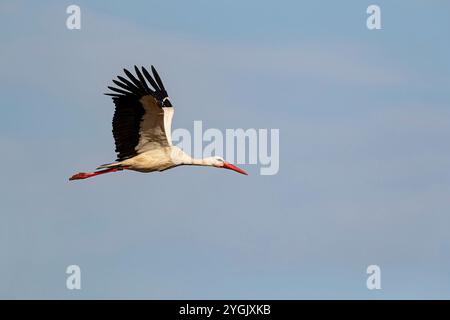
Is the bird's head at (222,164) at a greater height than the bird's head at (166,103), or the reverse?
the bird's head at (166,103)

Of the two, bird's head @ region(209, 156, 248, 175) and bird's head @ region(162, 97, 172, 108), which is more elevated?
bird's head @ region(162, 97, 172, 108)

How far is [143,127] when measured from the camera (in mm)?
25250

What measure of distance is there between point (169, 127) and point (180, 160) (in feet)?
2.91

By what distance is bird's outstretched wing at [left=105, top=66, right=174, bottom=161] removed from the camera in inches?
981

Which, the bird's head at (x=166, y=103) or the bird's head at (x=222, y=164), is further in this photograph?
the bird's head at (x=222, y=164)

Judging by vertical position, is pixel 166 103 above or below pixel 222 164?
above

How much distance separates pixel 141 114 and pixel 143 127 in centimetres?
33

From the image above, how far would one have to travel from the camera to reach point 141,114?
25047mm

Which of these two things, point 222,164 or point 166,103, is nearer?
point 166,103

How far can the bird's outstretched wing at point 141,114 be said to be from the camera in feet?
81.7

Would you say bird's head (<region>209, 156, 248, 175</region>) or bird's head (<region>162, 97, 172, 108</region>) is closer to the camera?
bird's head (<region>162, 97, 172, 108</region>)
